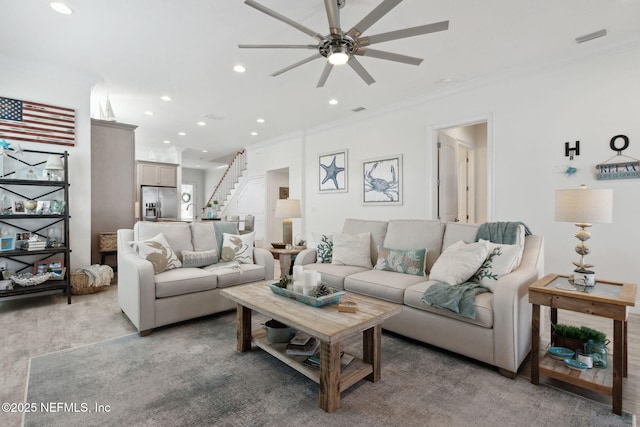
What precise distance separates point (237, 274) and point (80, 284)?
2.26m

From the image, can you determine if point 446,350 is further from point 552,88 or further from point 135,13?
point 135,13

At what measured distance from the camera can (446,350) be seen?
2.41 m

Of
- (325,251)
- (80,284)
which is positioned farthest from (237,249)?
(80,284)

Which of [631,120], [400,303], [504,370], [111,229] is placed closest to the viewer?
[504,370]

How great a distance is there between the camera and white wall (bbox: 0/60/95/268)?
382 cm

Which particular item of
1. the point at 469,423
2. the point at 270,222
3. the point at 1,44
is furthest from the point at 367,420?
the point at 270,222

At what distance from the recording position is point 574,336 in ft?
6.84

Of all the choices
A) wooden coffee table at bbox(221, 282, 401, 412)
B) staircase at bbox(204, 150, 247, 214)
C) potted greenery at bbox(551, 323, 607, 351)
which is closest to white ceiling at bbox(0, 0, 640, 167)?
wooden coffee table at bbox(221, 282, 401, 412)

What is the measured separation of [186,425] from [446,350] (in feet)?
6.10

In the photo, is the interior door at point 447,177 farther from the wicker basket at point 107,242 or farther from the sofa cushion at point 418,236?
the wicker basket at point 107,242

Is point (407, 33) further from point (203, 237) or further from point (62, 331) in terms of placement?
point (62, 331)

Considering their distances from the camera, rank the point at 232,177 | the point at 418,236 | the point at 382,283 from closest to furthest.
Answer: the point at 382,283, the point at 418,236, the point at 232,177

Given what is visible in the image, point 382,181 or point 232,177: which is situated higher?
point 232,177

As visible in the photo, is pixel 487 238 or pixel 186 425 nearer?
pixel 186 425
